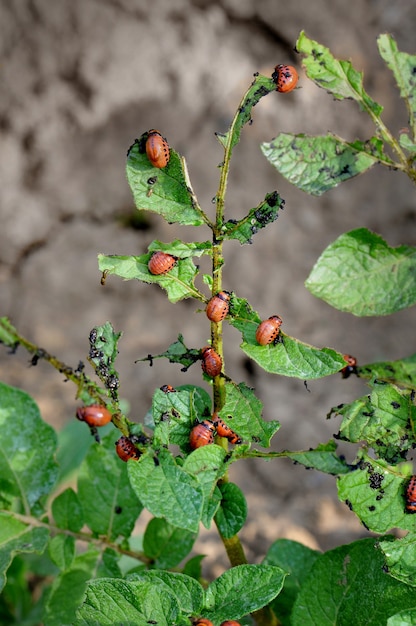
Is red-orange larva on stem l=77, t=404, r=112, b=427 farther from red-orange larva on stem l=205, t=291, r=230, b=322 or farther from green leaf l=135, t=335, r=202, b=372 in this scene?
red-orange larva on stem l=205, t=291, r=230, b=322

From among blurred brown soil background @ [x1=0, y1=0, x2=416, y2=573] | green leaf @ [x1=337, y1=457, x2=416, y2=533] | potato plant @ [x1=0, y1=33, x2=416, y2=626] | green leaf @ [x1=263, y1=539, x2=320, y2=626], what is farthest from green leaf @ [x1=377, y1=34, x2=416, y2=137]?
blurred brown soil background @ [x1=0, y1=0, x2=416, y2=573]

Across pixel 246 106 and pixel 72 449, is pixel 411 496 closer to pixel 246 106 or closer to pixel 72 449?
pixel 246 106

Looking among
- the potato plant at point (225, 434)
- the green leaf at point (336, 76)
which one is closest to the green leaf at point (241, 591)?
the potato plant at point (225, 434)

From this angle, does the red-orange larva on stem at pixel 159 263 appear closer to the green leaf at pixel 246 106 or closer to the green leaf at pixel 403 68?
the green leaf at pixel 246 106

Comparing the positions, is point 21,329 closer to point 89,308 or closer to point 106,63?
point 89,308

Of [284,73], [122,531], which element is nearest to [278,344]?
[284,73]
